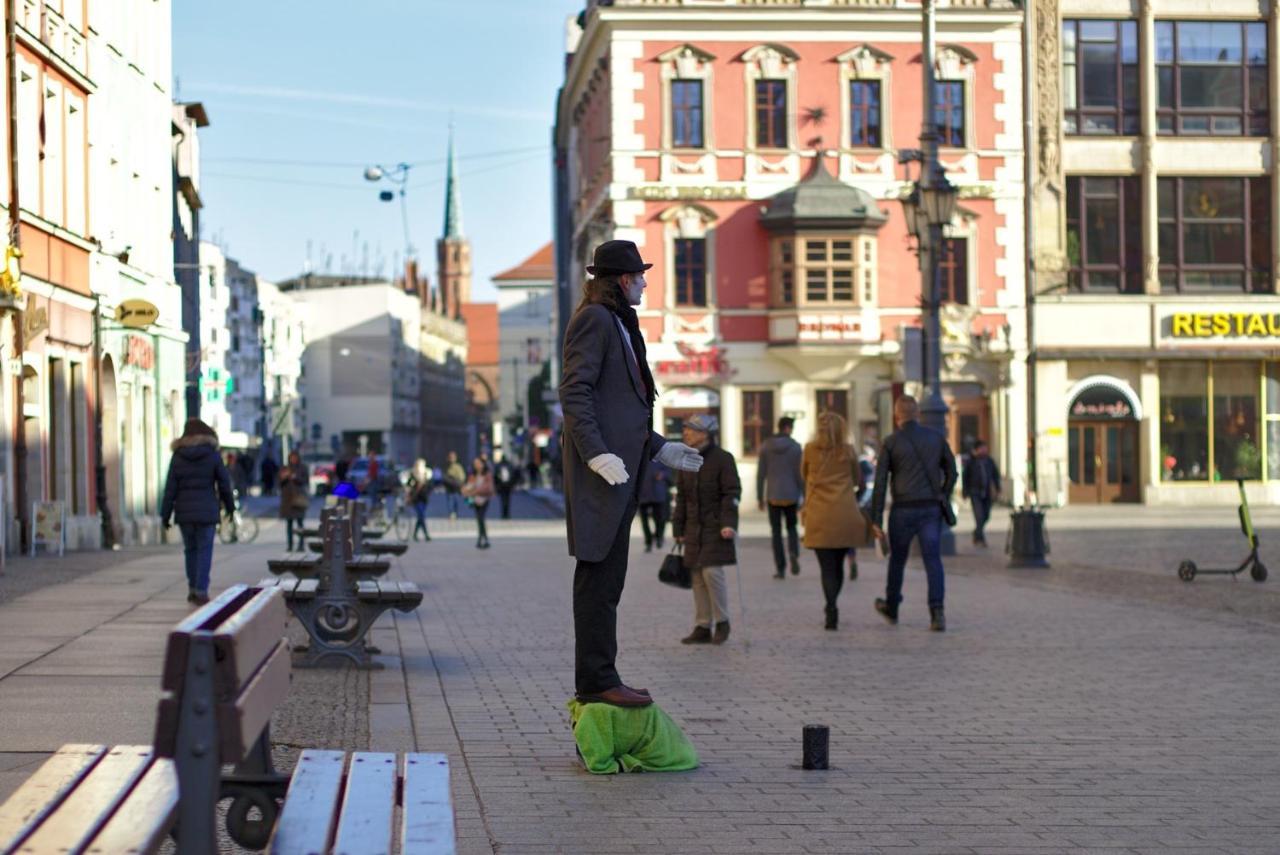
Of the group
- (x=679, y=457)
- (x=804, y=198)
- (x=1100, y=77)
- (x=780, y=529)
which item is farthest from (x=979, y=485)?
(x=679, y=457)

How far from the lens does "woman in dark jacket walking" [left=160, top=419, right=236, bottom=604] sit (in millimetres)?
19734

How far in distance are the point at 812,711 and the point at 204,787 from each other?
7.31m

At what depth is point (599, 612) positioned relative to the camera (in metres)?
9.06

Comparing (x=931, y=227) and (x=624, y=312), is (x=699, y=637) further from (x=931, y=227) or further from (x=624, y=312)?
(x=931, y=227)

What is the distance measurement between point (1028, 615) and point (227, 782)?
45.2 ft

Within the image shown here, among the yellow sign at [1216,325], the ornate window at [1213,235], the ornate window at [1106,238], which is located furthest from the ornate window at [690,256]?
the yellow sign at [1216,325]

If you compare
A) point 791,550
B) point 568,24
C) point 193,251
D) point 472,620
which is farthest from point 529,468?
point 472,620

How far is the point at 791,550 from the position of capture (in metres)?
26.2

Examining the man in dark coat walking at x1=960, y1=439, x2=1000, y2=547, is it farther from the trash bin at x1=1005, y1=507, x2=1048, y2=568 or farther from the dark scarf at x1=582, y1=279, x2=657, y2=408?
the dark scarf at x1=582, y1=279, x2=657, y2=408

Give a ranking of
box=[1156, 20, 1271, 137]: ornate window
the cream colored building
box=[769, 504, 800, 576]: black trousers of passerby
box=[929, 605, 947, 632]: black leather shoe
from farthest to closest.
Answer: box=[1156, 20, 1271, 137]: ornate window < the cream colored building < box=[769, 504, 800, 576]: black trousers of passerby < box=[929, 605, 947, 632]: black leather shoe

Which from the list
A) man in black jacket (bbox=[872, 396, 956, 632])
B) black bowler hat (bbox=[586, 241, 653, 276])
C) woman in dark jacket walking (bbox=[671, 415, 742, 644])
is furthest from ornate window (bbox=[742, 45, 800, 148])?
black bowler hat (bbox=[586, 241, 653, 276])

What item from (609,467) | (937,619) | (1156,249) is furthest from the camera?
(1156,249)

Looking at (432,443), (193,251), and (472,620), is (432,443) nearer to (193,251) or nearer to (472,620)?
(193,251)

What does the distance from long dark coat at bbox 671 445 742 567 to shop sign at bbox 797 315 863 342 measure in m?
35.4
